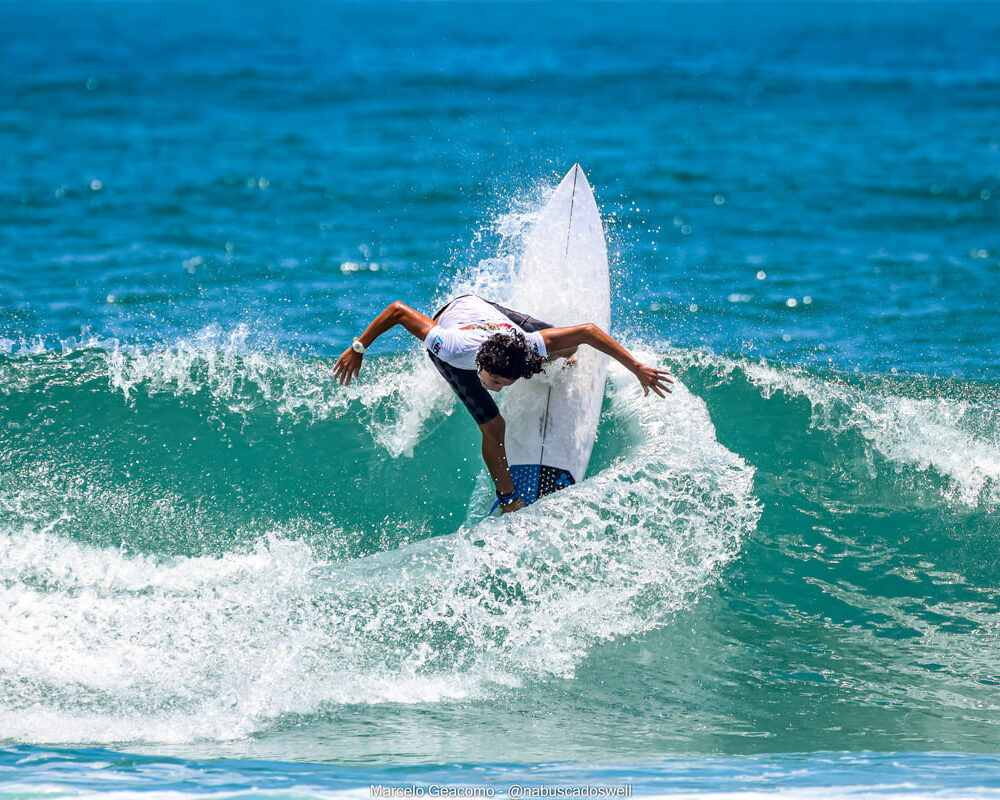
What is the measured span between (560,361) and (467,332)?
3.49ft

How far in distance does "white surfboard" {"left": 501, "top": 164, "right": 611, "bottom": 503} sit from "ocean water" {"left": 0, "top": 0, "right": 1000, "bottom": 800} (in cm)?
26

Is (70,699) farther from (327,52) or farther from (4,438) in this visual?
(327,52)

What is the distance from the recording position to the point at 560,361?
21.8 ft

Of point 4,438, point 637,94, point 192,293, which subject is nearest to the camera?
point 4,438

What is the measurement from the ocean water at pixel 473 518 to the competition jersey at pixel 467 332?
0.98 meters

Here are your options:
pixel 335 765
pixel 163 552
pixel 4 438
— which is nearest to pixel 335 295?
pixel 4 438

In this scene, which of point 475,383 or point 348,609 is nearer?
point 348,609

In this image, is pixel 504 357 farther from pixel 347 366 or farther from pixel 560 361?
pixel 560 361

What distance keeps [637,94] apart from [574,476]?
776 inches

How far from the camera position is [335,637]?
5324mm

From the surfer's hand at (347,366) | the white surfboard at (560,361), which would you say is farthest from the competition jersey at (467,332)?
the white surfboard at (560,361)

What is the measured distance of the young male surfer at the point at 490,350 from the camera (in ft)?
18.1

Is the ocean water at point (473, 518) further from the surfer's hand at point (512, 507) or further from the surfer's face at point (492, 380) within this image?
the surfer's face at point (492, 380)

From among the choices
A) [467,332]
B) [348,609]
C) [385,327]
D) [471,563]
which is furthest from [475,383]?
[348,609]
